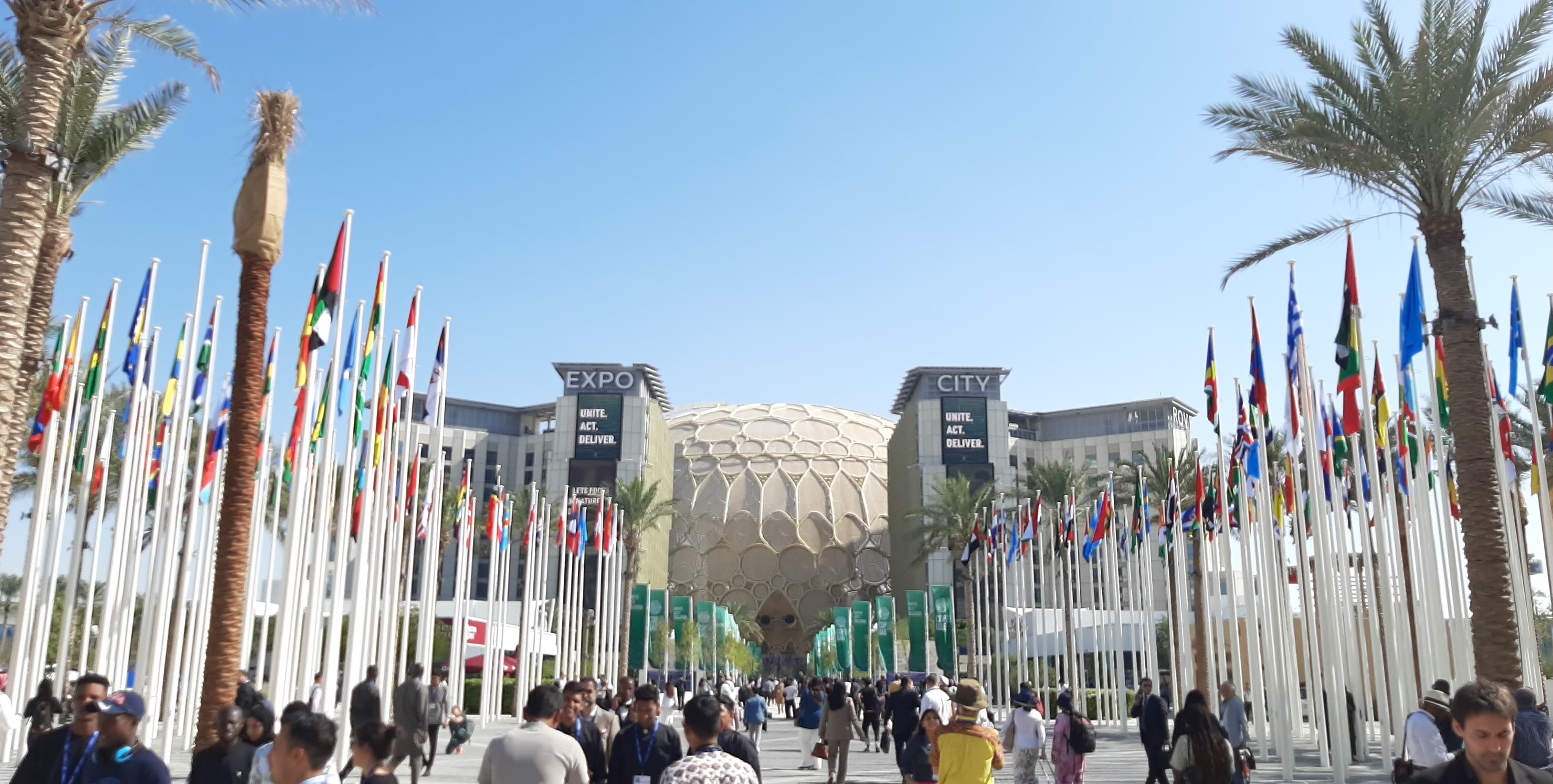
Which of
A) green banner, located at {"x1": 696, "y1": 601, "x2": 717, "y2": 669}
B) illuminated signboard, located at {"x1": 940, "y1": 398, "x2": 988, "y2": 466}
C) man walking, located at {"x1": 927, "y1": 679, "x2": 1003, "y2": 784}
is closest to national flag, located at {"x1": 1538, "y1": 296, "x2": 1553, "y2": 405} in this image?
man walking, located at {"x1": 927, "y1": 679, "x2": 1003, "y2": 784}

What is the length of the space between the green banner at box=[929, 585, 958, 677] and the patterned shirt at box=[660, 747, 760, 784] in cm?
4325

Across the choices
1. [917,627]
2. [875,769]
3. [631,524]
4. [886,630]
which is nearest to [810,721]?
[875,769]

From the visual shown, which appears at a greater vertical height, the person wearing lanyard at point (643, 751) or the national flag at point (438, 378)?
the national flag at point (438, 378)

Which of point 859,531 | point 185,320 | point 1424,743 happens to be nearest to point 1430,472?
point 1424,743

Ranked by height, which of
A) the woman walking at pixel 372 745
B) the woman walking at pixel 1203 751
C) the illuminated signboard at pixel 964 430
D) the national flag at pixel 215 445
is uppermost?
the illuminated signboard at pixel 964 430

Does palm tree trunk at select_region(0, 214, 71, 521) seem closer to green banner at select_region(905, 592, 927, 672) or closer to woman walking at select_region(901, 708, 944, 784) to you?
woman walking at select_region(901, 708, 944, 784)

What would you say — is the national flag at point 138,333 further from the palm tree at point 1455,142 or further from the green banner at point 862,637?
the green banner at point 862,637

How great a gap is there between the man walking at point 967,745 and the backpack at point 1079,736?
4.66m

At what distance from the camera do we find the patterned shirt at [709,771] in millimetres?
5312

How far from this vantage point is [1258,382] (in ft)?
66.0

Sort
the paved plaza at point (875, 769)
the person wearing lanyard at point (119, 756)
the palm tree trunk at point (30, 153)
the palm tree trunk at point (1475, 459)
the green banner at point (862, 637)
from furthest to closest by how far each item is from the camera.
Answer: the green banner at point (862, 637) < the paved plaza at point (875, 769) < the palm tree trunk at point (1475, 459) < the palm tree trunk at point (30, 153) < the person wearing lanyard at point (119, 756)

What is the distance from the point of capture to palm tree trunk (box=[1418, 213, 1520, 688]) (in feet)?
47.6

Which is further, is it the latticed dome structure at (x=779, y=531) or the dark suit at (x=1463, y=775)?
the latticed dome structure at (x=779, y=531)

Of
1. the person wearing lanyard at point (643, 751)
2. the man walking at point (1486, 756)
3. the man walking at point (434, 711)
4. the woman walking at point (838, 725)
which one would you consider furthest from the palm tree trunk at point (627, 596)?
the man walking at point (1486, 756)
